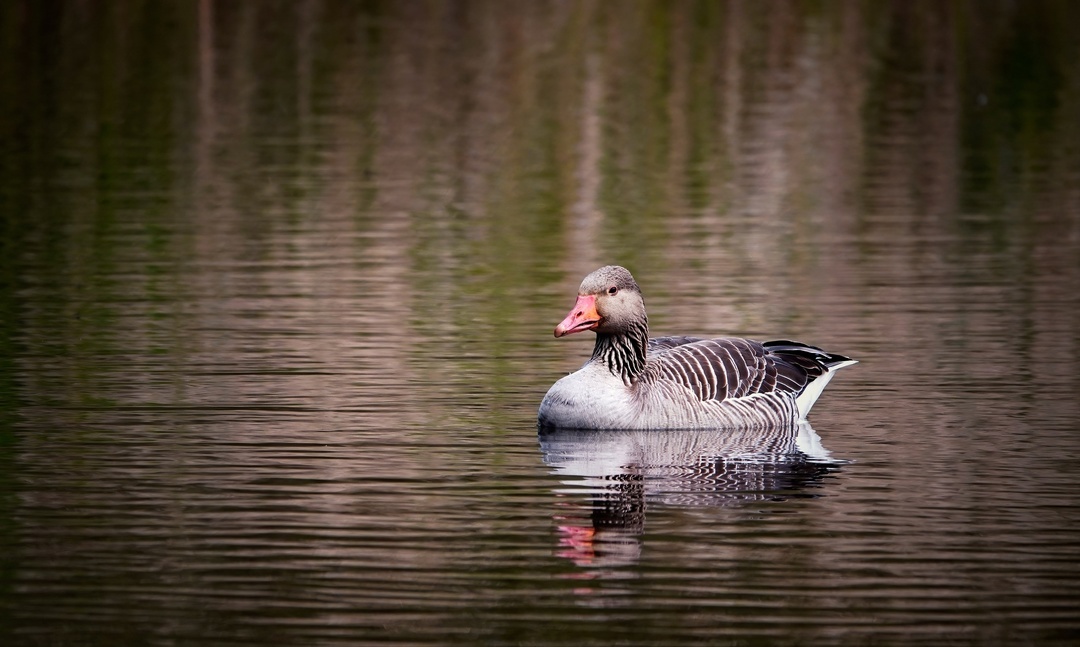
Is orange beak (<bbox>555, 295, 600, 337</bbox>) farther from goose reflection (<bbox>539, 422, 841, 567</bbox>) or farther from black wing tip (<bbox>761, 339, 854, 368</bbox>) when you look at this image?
black wing tip (<bbox>761, 339, 854, 368</bbox>)

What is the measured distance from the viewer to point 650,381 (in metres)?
16.5

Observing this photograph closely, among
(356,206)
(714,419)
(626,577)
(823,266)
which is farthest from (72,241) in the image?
(626,577)

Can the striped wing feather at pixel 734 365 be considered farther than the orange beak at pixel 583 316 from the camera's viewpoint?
Yes

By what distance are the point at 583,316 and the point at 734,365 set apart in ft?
5.02

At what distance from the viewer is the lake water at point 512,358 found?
1082cm

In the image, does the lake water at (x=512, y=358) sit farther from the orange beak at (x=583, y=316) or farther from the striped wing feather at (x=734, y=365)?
the orange beak at (x=583, y=316)

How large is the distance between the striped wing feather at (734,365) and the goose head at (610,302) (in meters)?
0.53

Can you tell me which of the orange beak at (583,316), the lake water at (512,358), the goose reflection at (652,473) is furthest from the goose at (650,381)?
the lake water at (512,358)

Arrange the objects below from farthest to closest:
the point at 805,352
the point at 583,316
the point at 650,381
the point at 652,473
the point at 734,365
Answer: the point at 805,352 < the point at 734,365 < the point at 650,381 < the point at 583,316 < the point at 652,473

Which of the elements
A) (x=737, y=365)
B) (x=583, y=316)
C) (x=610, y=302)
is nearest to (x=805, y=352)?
(x=737, y=365)

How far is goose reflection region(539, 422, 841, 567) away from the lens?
40.2 feet

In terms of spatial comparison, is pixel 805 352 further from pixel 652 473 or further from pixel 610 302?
pixel 652 473

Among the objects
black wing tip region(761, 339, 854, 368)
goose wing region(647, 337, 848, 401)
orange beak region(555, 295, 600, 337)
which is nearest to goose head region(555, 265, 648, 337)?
orange beak region(555, 295, 600, 337)

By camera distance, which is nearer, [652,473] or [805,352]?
[652,473]
